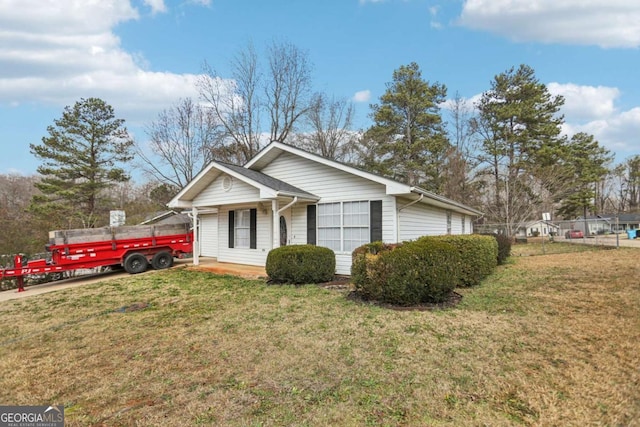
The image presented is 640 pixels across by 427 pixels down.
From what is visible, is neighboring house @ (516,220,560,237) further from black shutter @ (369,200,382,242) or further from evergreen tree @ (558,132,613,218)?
black shutter @ (369,200,382,242)

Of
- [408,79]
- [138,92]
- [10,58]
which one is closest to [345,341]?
[10,58]

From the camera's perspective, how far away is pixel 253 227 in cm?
1137

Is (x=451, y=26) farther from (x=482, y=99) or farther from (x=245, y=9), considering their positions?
(x=482, y=99)

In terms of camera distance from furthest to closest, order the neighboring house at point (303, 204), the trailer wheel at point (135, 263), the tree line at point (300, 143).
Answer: the tree line at point (300, 143)
the trailer wheel at point (135, 263)
the neighboring house at point (303, 204)

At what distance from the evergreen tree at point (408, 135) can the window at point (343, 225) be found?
1735 centimetres

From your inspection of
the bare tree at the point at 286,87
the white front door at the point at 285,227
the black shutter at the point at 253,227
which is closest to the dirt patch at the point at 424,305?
the white front door at the point at 285,227

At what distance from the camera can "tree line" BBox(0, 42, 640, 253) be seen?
2188 cm

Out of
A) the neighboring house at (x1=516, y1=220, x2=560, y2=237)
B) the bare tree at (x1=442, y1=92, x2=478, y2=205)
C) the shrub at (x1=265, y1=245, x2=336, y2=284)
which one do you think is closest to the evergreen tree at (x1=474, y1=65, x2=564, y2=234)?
the bare tree at (x1=442, y1=92, x2=478, y2=205)

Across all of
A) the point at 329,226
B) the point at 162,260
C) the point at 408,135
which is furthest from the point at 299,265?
the point at 408,135

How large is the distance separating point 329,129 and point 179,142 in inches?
451

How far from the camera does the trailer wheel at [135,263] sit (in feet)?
36.9

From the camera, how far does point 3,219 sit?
19719mm

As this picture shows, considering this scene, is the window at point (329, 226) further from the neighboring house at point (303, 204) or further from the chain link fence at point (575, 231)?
the chain link fence at point (575, 231)

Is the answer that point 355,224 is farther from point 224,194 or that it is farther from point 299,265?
point 224,194
